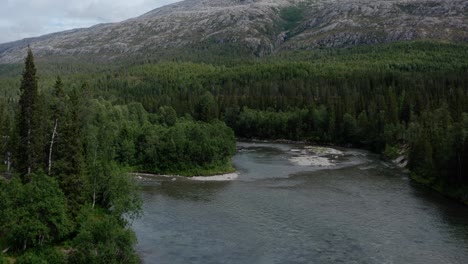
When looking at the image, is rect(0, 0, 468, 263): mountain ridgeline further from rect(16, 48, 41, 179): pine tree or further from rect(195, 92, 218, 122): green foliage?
rect(195, 92, 218, 122): green foliage

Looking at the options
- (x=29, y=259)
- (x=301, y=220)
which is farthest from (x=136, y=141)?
(x=29, y=259)

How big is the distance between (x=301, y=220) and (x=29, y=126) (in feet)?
117

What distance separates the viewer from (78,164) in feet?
164

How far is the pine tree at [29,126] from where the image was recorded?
161ft

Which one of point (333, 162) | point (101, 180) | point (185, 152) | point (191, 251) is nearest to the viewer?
point (191, 251)

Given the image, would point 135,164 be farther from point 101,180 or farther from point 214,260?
point 214,260

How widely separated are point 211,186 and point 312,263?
39.3m

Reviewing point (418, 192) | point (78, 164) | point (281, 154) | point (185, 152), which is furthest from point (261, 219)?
point (281, 154)

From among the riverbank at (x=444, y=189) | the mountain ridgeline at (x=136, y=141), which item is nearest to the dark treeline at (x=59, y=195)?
the mountain ridgeline at (x=136, y=141)

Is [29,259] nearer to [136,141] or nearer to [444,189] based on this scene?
[444,189]

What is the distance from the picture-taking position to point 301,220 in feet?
212

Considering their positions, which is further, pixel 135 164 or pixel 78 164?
pixel 135 164

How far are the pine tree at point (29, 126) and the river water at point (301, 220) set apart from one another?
48.1ft

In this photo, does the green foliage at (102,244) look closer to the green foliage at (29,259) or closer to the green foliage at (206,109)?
the green foliage at (29,259)
